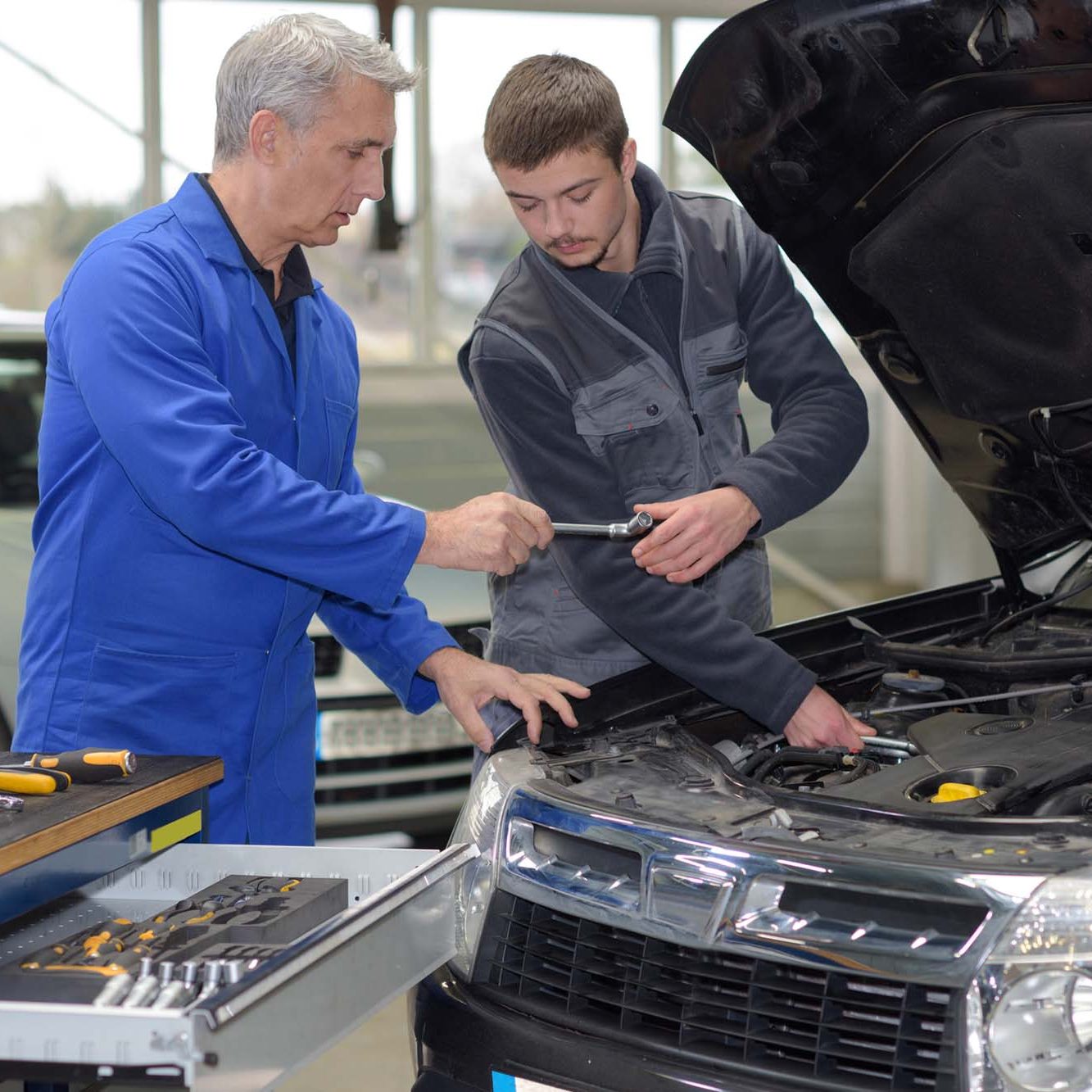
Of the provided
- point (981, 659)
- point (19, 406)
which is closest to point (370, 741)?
point (19, 406)

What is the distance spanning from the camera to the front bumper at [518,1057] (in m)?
1.49

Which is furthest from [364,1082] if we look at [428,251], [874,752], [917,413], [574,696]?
[428,251]

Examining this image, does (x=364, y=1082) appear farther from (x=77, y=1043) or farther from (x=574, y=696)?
(x=77, y=1043)

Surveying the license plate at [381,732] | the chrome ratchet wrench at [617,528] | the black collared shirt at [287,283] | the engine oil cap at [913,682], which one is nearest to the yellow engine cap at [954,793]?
the engine oil cap at [913,682]

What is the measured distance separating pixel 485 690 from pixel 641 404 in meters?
0.50

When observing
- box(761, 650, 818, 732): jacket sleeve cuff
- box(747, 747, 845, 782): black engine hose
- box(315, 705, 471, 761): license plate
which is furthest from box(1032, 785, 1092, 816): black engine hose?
box(315, 705, 471, 761): license plate

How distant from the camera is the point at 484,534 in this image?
1.85m

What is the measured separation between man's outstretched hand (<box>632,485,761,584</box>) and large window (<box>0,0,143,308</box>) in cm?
645

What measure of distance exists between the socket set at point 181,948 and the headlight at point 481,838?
24 centimetres

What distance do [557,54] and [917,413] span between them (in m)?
0.83

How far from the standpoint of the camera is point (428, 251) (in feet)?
27.6

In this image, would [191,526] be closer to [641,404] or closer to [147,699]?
[147,699]

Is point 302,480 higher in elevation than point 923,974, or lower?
higher

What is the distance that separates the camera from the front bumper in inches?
58.7
